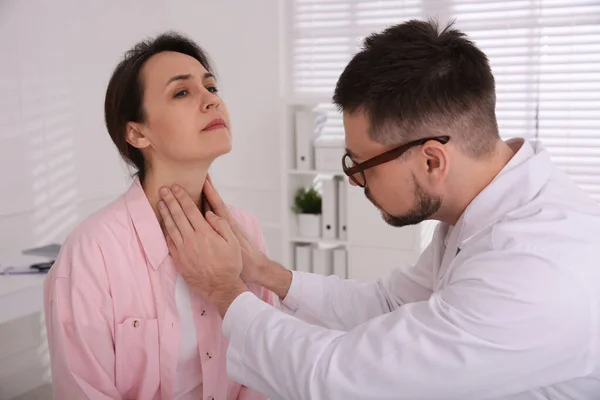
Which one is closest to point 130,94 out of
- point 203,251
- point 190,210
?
point 190,210

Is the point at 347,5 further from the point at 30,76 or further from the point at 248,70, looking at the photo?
the point at 30,76

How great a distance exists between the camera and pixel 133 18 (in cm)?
403

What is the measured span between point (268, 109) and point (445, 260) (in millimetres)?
2934

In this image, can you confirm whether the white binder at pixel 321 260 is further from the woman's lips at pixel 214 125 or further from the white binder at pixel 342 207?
the woman's lips at pixel 214 125

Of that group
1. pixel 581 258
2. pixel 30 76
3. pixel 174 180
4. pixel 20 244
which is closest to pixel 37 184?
pixel 20 244

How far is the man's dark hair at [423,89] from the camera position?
142cm

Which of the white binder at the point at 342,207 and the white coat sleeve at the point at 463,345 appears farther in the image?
the white binder at the point at 342,207

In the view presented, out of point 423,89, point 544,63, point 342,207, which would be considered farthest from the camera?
point 342,207

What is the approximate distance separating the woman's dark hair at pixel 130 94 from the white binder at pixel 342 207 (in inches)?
87.8

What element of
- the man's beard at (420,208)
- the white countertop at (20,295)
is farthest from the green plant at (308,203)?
the man's beard at (420,208)

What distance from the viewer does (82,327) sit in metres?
1.53

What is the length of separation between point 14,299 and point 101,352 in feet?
3.86

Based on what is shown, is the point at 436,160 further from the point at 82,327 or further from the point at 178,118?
the point at 82,327

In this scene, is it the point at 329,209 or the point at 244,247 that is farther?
the point at 329,209
